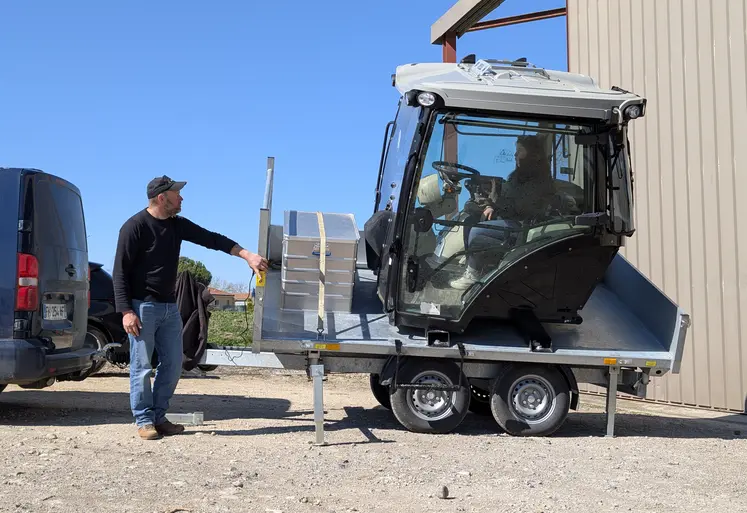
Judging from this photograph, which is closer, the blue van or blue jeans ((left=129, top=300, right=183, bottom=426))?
blue jeans ((left=129, top=300, right=183, bottom=426))

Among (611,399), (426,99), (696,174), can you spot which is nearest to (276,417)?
(611,399)

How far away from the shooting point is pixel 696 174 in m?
10.5

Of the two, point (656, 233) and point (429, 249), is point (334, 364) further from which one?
point (656, 233)

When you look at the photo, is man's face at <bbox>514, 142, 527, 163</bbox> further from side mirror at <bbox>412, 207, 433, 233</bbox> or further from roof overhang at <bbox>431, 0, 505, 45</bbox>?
roof overhang at <bbox>431, 0, 505, 45</bbox>

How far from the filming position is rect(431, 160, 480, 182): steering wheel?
6934 millimetres

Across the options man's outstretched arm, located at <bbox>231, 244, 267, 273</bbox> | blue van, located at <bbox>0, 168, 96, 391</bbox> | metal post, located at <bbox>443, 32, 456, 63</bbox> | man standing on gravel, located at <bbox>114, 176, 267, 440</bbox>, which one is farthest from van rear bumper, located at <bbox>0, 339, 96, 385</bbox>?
metal post, located at <bbox>443, 32, 456, 63</bbox>

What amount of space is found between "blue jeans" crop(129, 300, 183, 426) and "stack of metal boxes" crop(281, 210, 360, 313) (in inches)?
42.4

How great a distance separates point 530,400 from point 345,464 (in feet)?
7.56

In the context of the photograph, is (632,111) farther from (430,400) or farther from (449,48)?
(449,48)

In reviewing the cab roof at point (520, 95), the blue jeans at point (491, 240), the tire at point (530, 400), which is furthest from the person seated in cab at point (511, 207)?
the tire at point (530, 400)

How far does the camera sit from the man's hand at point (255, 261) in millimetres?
6398

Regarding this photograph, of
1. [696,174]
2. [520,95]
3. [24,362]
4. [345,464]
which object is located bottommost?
[345,464]

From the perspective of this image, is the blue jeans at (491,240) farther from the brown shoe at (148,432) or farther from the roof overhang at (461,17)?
the roof overhang at (461,17)

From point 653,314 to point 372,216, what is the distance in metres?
2.87
